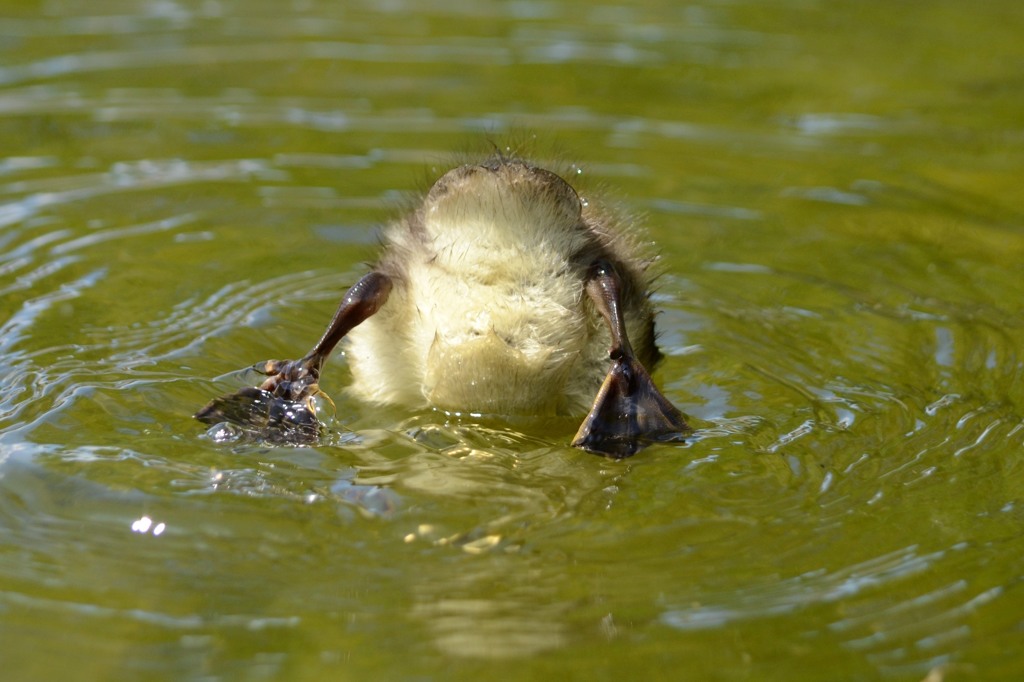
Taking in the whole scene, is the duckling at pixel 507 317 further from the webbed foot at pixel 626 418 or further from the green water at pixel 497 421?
the green water at pixel 497 421

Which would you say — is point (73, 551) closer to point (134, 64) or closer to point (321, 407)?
point (321, 407)

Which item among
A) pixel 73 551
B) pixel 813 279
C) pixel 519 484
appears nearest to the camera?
pixel 73 551

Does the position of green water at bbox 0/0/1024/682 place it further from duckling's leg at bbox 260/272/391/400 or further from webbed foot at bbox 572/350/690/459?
duckling's leg at bbox 260/272/391/400

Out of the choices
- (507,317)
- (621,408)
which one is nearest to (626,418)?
(621,408)

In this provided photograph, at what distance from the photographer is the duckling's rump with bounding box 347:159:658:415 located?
→ 3939 mm

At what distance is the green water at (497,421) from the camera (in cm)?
300

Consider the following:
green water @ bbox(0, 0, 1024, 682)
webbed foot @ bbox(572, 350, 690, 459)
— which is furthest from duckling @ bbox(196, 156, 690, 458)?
green water @ bbox(0, 0, 1024, 682)

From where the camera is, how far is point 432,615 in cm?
300

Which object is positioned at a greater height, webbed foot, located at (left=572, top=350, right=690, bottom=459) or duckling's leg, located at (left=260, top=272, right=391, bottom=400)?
duckling's leg, located at (left=260, top=272, right=391, bottom=400)

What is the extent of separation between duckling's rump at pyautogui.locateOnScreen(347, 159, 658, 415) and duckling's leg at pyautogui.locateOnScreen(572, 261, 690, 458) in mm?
137

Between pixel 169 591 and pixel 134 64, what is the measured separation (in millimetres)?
5946

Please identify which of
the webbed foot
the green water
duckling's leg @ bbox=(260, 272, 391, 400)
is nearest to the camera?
the green water

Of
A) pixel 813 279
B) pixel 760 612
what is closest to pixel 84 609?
pixel 760 612

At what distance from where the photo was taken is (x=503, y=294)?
4.00 metres
